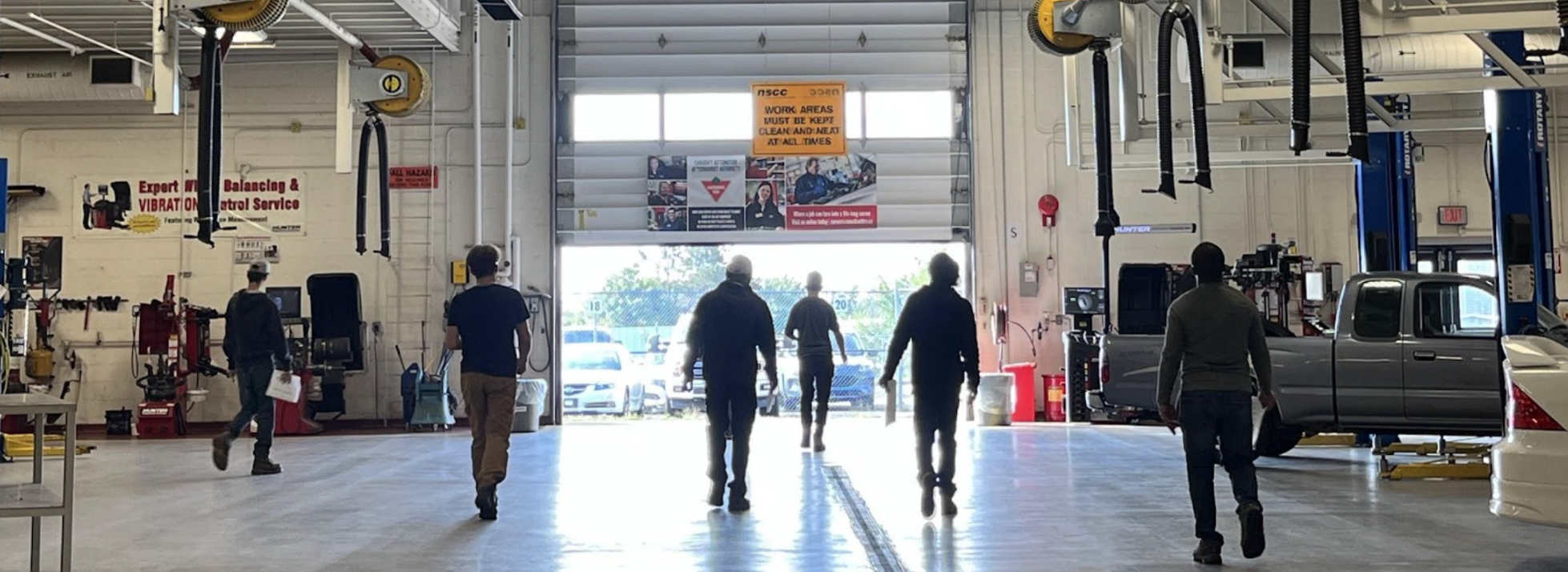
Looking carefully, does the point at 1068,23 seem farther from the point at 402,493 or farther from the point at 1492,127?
the point at 402,493

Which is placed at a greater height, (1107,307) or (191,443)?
(1107,307)

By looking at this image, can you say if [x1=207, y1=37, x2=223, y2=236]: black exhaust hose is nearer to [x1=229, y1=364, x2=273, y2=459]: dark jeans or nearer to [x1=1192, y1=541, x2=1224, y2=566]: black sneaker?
[x1=229, y1=364, x2=273, y2=459]: dark jeans

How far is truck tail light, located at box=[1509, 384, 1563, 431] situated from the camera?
5.49 meters

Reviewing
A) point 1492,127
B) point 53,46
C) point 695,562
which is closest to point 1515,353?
point 695,562

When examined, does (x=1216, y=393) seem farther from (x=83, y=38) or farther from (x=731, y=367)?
(x=83, y=38)

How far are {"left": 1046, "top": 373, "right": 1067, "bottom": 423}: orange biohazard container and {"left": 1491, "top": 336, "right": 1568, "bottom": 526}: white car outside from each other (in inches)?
413


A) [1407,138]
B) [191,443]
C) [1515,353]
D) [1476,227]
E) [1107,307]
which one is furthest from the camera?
[1476,227]

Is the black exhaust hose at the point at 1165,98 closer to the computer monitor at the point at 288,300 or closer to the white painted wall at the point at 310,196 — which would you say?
the white painted wall at the point at 310,196

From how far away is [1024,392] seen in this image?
1631 cm

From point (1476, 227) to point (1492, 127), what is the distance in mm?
8716

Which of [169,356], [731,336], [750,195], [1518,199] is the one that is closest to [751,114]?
[750,195]

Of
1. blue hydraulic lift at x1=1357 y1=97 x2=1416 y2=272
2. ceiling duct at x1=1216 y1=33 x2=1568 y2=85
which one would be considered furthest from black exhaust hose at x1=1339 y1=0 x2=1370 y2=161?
blue hydraulic lift at x1=1357 y1=97 x2=1416 y2=272

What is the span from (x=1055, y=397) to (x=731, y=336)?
9.11 metres

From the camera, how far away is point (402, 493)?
9.15 m
